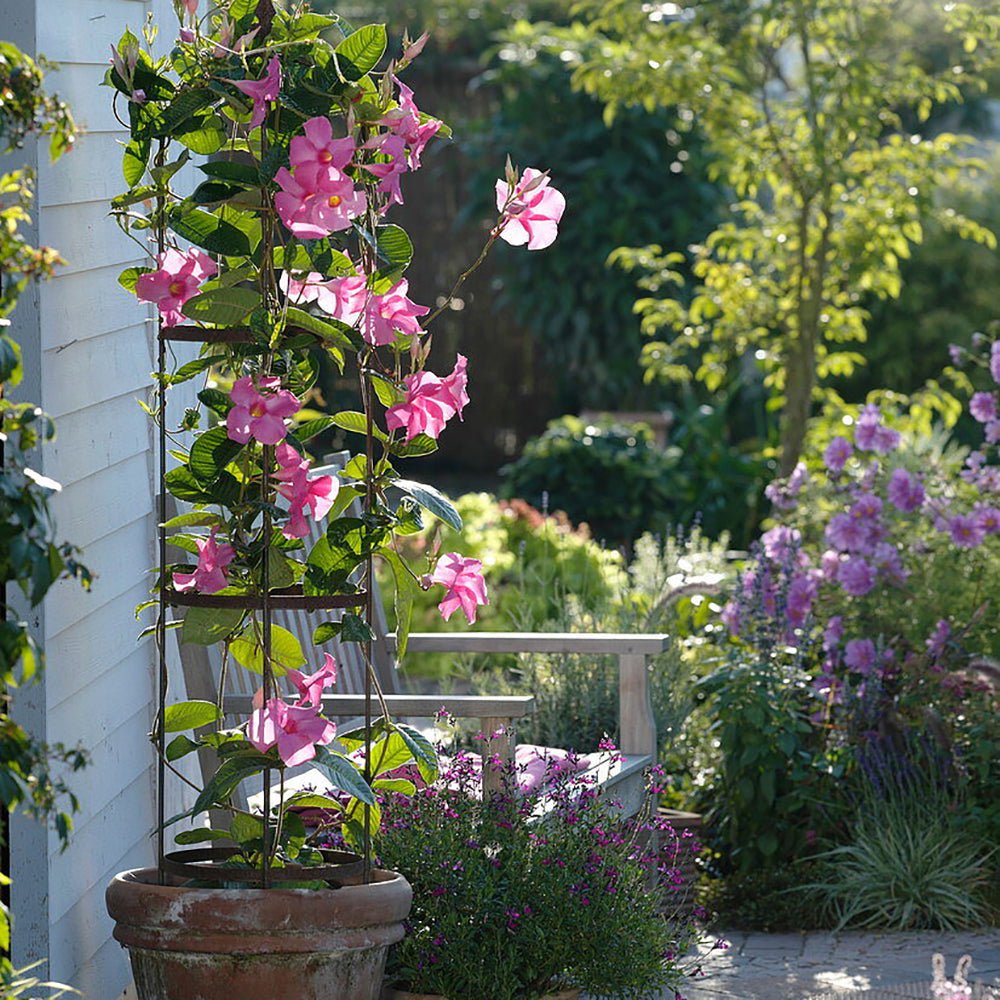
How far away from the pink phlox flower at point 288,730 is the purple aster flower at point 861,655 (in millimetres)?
2458

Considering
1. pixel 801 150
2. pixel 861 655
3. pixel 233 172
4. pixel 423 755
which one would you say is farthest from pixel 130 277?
pixel 801 150

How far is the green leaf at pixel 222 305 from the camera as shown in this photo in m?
2.48

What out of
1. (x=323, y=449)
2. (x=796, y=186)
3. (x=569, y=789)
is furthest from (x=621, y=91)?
(x=323, y=449)

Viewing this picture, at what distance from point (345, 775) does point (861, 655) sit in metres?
2.41

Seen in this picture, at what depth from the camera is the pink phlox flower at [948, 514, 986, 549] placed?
4.71m

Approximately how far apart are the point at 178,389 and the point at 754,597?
6.13 ft

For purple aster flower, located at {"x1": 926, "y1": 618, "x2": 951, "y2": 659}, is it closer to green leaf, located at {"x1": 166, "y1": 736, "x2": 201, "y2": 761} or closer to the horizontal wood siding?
the horizontal wood siding

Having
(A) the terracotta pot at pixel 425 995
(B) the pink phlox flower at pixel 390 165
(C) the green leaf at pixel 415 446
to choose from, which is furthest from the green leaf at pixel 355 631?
(A) the terracotta pot at pixel 425 995

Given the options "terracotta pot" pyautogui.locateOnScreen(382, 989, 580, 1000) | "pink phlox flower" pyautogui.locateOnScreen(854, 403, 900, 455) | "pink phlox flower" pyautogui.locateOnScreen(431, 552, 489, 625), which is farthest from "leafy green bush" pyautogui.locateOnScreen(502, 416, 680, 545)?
"pink phlox flower" pyautogui.locateOnScreen(431, 552, 489, 625)

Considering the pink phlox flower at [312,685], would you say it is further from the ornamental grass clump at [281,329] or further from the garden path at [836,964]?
the garden path at [836,964]

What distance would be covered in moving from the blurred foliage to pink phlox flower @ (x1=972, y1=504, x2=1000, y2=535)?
11.3 feet

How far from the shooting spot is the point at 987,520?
15.6 feet

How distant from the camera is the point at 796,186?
21.2 feet

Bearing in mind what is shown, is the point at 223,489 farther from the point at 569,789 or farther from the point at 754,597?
the point at 754,597
